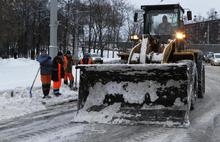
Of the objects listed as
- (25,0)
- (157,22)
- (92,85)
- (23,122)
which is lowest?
(23,122)

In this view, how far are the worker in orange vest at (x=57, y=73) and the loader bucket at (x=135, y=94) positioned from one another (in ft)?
12.2

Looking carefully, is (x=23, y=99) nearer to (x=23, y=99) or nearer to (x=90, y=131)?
(x=23, y=99)

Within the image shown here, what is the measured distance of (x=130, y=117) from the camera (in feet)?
29.5

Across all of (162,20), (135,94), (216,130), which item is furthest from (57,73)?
(216,130)

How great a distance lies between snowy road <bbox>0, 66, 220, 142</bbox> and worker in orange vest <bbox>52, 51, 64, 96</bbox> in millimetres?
3286

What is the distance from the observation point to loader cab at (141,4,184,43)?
475 inches

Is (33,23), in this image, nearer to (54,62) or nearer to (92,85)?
(54,62)

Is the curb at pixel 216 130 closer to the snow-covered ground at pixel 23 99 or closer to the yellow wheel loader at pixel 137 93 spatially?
the yellow wheel loader at pixel 137 93

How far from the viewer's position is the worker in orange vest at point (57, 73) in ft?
44.3

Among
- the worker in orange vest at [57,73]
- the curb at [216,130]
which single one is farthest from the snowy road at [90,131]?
the worker in orange vest at [57,73]

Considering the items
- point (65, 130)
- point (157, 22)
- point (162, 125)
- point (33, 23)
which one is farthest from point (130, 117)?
point (33, 23)

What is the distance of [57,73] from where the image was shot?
13.7 m

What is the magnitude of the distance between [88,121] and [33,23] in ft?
131

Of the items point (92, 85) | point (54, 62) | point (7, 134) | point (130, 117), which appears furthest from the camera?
point (54, 62)
